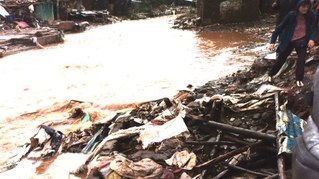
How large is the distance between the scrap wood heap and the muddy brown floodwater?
1.56 m

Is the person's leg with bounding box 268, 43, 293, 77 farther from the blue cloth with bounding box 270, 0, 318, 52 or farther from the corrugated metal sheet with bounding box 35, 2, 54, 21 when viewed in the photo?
the corrugated metal sheet with bounding box 35, 2, 54, 21

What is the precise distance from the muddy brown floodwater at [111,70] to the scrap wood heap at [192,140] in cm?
156

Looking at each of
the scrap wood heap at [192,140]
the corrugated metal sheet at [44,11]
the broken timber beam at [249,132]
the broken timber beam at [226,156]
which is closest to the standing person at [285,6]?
the scrap wood heap at [192,140]

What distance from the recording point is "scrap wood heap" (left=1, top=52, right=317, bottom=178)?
3602 mm

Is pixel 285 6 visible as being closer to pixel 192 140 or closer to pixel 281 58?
pixel 281 58

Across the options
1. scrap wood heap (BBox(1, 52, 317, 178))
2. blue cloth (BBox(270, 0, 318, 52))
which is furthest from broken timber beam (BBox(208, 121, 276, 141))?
blue cloth (BBox(270, 0, 318, 52))

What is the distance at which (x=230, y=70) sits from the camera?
1002 centimetres

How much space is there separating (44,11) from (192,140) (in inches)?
877

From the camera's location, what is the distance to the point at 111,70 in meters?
11.5

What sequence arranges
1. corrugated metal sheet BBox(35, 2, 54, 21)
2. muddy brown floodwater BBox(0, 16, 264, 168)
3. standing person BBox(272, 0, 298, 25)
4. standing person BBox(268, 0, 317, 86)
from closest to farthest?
standing person BBox(268, 0, 317, 86)
standing person BBox(272, 0, 298, 25)
muddy brown floodwater BBox(0, 16, 264, 168)
corrugated metal sheet BBox(35, 2, 54, 21)

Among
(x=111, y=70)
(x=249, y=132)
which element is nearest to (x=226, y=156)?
(x=249, y=132)

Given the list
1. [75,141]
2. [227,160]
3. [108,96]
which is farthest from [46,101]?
[227,160]

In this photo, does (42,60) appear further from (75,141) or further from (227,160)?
(227,160)

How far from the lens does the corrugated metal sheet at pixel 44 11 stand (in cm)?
2364
